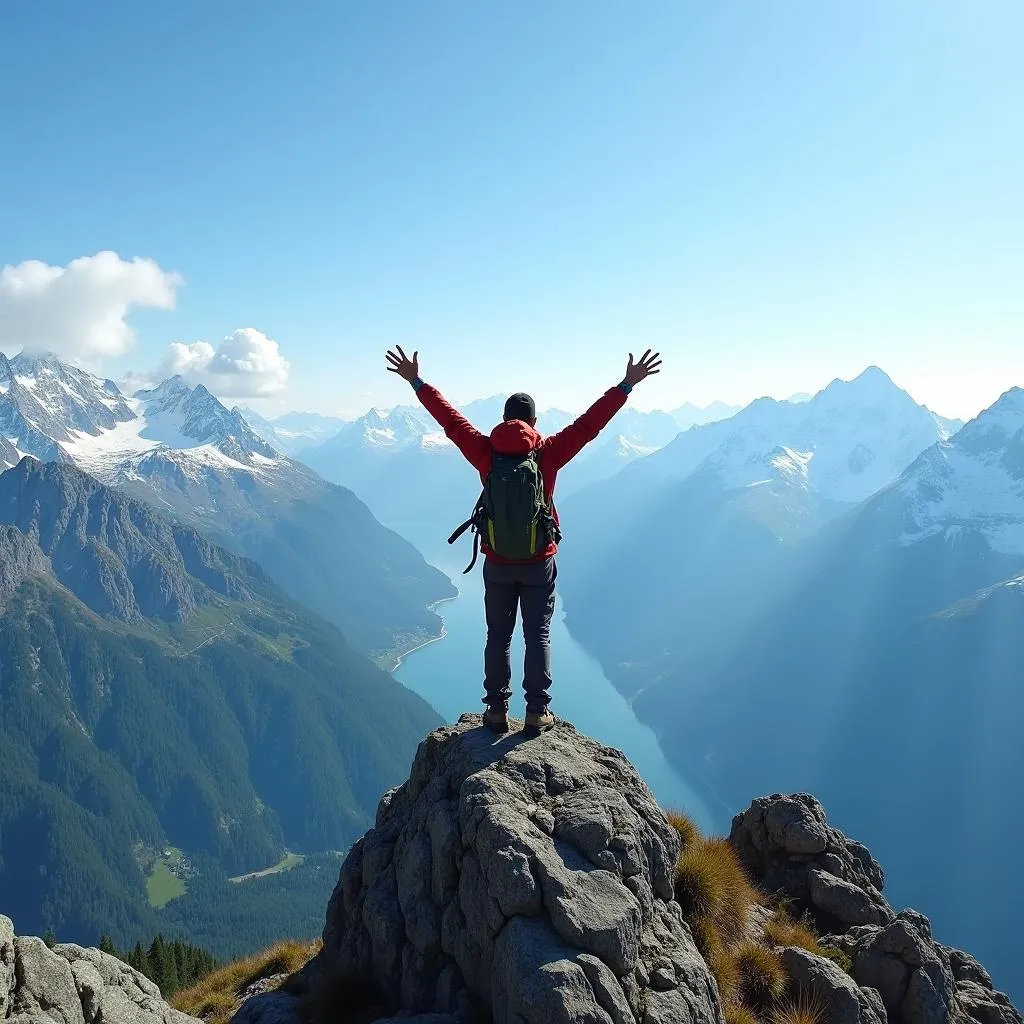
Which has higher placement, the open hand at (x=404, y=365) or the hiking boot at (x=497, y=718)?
the open hand at (x=404, y=365)

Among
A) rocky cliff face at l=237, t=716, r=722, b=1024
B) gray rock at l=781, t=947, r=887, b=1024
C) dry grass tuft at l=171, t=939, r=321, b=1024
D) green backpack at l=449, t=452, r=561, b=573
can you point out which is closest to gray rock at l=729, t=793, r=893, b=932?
gray rock at l=781, t=947, r=887, b=1024

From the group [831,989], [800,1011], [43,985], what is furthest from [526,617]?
[43,985]

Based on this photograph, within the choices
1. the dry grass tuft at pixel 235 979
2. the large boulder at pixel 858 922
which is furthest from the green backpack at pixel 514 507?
the dry grass tuft at pixel 235 979

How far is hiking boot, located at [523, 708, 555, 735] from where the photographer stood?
1038cm

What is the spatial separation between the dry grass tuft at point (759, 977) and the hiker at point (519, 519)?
166 inches

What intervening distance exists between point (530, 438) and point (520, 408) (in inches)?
33.1

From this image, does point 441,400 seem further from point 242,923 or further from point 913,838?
point 913,838

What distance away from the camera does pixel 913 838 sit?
184750 mm

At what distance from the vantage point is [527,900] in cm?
754

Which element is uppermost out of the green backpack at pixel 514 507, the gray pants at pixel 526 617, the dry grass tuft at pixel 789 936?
the green backpack at pixel 514 507

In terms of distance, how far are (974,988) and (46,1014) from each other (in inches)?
591

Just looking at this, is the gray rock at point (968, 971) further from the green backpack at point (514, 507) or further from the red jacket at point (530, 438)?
the green backpack at point (514, 507)

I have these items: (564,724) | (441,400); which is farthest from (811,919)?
(441,400)

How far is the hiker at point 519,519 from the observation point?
924 centimetres
